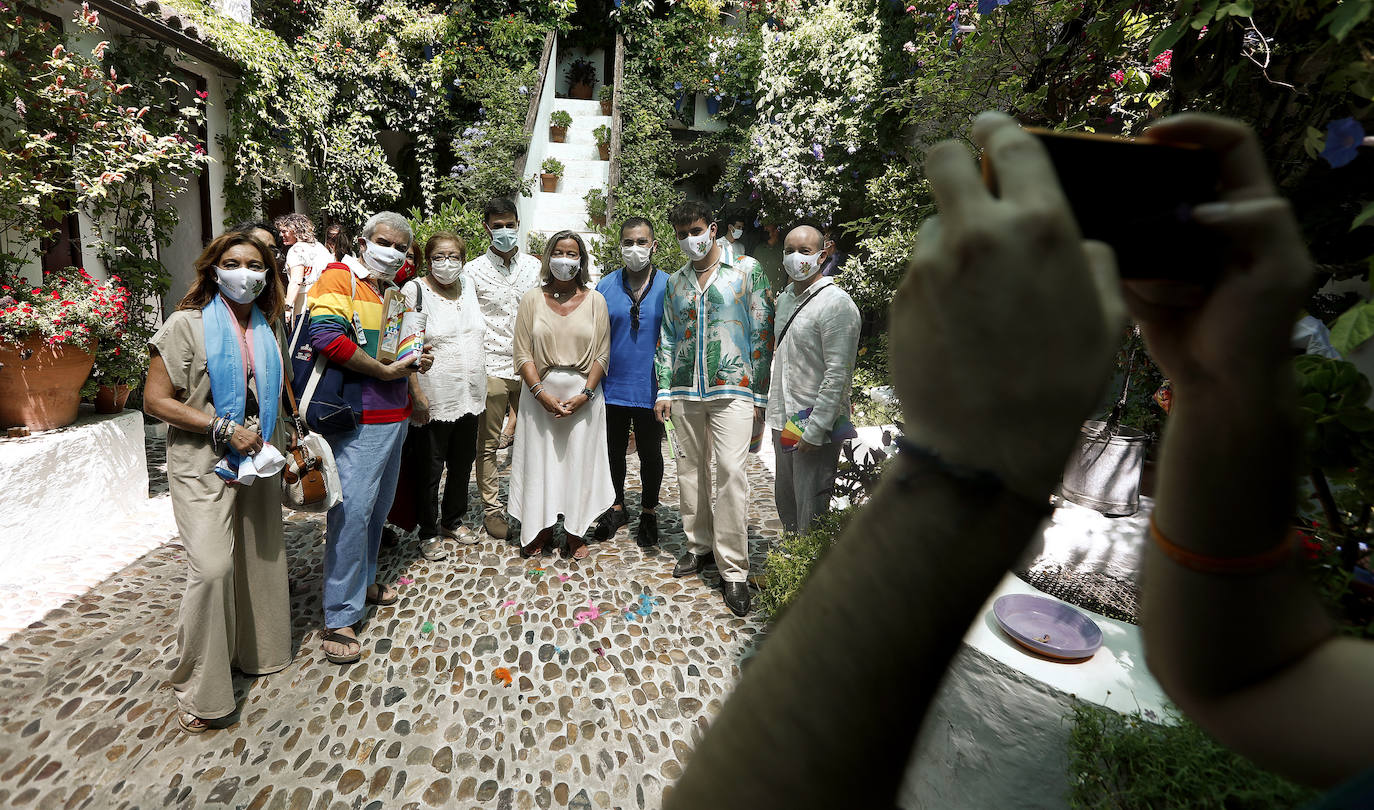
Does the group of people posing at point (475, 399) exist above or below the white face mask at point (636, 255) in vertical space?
below

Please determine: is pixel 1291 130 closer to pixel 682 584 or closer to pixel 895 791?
pixel 895 791

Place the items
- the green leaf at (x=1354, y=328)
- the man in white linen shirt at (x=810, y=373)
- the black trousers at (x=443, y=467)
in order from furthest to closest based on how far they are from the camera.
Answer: the black trousers at (x=443, y=467)
the man in white linen shirt at (x=810, y=373)
the green leaf at (x=1354, y=328)

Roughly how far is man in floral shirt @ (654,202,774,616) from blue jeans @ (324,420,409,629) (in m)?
1.85

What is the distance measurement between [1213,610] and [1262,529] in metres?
0.11

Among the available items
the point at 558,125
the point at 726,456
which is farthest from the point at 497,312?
the point at 558,125

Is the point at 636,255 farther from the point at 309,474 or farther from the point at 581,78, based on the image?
the point at 581,78

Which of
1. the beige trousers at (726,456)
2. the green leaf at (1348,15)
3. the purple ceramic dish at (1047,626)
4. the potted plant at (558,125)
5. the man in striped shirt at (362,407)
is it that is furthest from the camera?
the potted plant at (558,125)

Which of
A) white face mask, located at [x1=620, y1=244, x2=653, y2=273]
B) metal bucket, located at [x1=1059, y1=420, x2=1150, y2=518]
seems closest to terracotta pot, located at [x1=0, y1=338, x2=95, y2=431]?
white face mask, located at [x1=620, y1=244, x2=653, y2=273]

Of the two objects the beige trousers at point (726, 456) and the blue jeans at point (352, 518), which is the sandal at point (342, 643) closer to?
the blue jeans at point (352, 518)

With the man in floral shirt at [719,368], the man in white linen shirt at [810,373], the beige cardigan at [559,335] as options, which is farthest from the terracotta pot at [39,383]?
the man in white linen shirt at [810,373]

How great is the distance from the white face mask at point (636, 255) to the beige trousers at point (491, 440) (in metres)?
1.40

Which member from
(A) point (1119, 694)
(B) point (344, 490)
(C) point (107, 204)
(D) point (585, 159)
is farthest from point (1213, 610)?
(D) point (585, 159)

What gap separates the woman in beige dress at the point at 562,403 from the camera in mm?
4410

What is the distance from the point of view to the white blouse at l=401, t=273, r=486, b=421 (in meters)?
4.38
